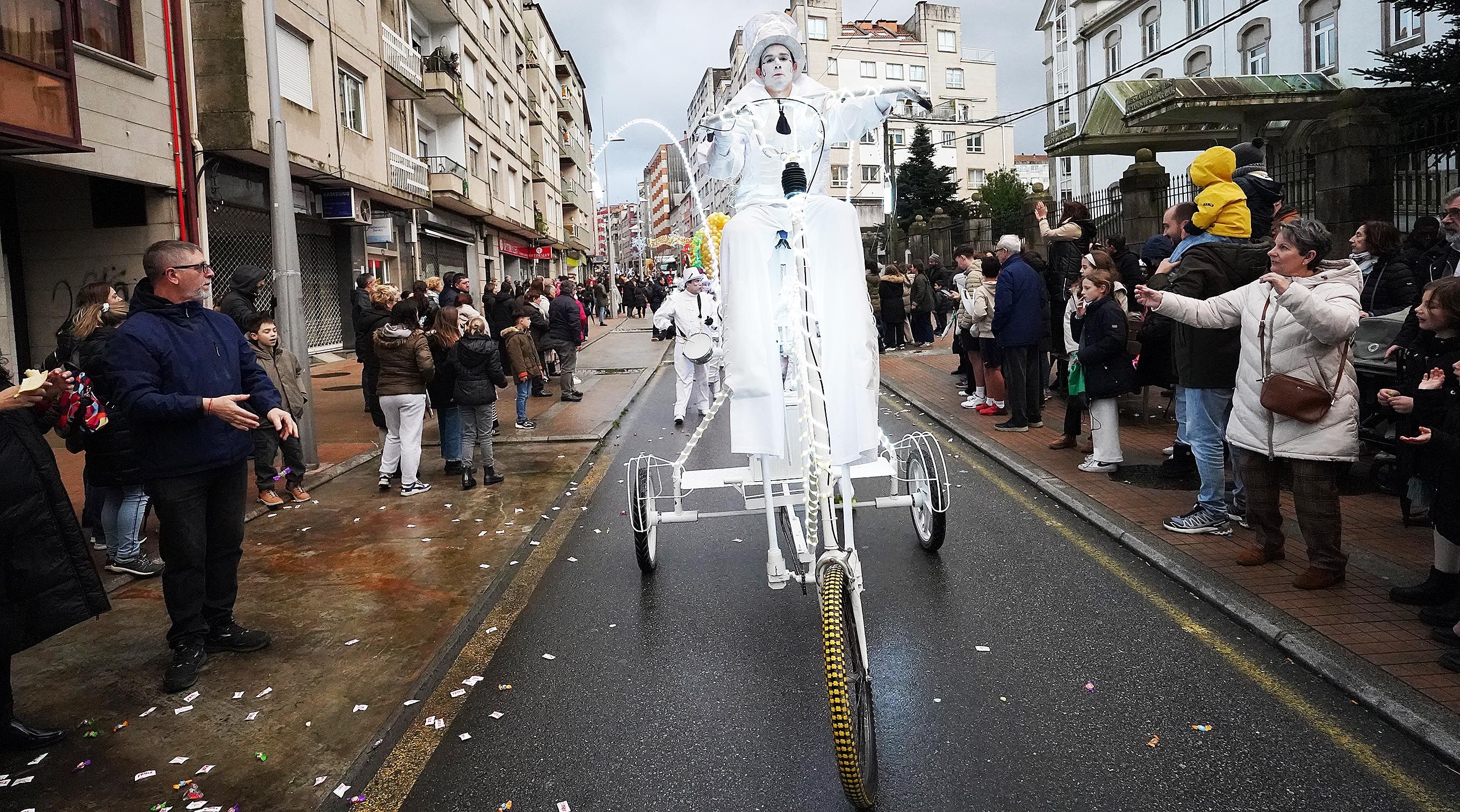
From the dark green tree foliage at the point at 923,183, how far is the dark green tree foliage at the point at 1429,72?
1573 inches

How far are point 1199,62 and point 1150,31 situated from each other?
379 centimetres

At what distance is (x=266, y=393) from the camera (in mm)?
4836

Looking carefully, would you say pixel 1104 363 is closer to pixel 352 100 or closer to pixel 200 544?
pixel 200 544

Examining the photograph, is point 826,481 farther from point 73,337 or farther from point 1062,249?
point 1062,249

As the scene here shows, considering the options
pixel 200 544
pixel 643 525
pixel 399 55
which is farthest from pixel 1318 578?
pixel 399 55

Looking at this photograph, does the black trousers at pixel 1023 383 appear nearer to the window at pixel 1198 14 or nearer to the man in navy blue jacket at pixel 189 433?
the man in navy blue jacket at pixel 189 433

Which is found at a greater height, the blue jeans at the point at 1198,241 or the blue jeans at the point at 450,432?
the blue jeans at the point at 1198,241

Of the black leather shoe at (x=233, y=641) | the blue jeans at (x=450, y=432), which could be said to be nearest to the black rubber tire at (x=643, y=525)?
the black leather shoe at (x=233, y=641)

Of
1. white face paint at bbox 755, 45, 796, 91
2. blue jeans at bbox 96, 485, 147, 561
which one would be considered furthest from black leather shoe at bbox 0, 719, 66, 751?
white face paint at bbox 755, 45, 796, 91

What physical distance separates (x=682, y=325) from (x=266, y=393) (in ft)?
21.6

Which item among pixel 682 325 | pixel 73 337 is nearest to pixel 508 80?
pixel 682 325

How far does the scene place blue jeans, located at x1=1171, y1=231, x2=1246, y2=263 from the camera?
6215 mm

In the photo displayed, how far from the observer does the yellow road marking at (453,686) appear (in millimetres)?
3402

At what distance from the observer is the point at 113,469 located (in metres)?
5.73
